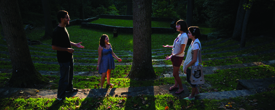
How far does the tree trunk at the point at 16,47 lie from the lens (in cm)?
520

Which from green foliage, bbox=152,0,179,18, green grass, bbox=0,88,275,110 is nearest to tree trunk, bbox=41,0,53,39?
green grass, bbox=0,88,275,110

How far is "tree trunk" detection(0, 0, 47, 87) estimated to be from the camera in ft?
17.0

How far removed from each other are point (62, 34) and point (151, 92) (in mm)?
2824

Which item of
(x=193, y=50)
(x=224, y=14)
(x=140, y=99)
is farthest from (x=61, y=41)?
(x=224, y=14)

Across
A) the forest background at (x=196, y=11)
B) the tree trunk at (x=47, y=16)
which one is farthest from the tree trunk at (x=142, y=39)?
the tree trunk at (x=47, y=16)

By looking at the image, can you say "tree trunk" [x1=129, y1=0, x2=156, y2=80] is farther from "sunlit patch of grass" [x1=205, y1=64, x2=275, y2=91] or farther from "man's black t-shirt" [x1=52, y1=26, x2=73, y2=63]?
"man's black t-shirt" [x1=52, y1=26, x2=73, y2=63]

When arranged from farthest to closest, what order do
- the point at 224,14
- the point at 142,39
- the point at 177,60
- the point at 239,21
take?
the point at 224,14 → the point at 239,21 → the point at 142,39 → the point at 177,60

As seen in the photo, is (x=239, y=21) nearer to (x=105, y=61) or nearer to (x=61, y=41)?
(x=105, y=61)

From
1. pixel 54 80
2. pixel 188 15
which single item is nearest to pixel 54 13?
pixel 188 15

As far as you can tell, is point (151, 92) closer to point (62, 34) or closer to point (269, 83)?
point (62, 34)

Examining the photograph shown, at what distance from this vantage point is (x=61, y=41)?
4367 millimetres

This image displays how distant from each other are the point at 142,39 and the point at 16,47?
4.14 metres

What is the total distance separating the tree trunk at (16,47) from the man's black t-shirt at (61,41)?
1947 mm

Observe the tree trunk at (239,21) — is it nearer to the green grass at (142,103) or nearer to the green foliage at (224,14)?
the green foliage at (224,14)
